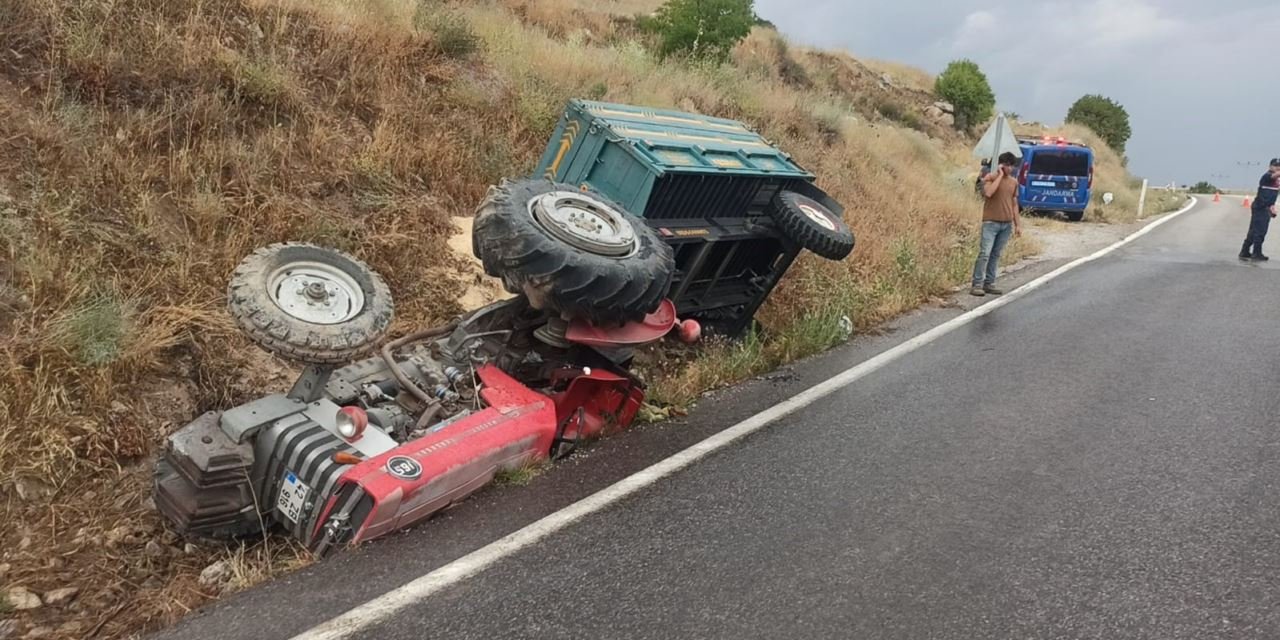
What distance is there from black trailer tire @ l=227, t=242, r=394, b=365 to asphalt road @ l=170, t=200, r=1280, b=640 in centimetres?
87

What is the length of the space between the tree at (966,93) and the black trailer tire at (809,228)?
3109 cm

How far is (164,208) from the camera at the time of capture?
5355 mm

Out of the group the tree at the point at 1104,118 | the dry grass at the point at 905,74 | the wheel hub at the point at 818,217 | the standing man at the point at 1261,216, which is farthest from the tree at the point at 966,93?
the wheel hub at the point at 818,217

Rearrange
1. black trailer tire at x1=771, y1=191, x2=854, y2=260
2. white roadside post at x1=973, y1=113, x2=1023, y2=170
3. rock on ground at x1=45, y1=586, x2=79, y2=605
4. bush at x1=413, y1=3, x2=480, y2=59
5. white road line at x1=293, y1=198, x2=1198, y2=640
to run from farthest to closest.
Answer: white roadside post at x1=973, y1=113, x2=1023, y2=170, bush at x1=413, y1=3, x2=480, y2=59, black trailer tire at x1=771, y1=191, x2=854, y2=260, rock on ground at x1=45, y1=586, x2=79, y2=605, white road line at x1=293, y1=198, x2=1198, y2=640

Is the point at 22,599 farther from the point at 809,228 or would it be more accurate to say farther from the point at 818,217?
the point at 818,217

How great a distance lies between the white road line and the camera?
2824mm

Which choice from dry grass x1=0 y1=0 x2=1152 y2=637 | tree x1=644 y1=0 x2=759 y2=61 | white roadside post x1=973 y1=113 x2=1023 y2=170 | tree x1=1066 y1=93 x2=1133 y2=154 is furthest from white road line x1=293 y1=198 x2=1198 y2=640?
tree x1=1066 y1=93 x2=1133 y2=154

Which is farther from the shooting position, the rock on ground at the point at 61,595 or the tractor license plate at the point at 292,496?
the tractor license plate at the point at 292,496

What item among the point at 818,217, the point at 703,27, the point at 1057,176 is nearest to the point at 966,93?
the point at 1057,176

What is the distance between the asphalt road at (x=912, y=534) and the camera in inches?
115

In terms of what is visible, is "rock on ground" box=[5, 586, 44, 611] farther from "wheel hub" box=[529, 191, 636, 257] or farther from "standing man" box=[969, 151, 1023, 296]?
"standing man" box=[969, 151, 1023, 296]

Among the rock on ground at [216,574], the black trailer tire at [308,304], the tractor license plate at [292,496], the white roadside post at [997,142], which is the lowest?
the rock on ground at [216,574]

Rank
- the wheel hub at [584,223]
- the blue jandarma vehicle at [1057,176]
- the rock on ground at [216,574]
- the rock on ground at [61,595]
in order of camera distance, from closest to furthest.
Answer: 1. the rock on ground at [61,595]
2. the rock on ground at [216,574]
3. the wheel hub at [584,223]
4. the blue jandarma vehicle at [1057,176]

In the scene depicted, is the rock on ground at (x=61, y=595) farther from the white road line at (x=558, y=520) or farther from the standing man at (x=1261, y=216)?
the standing man at (x=1261, y=216)
